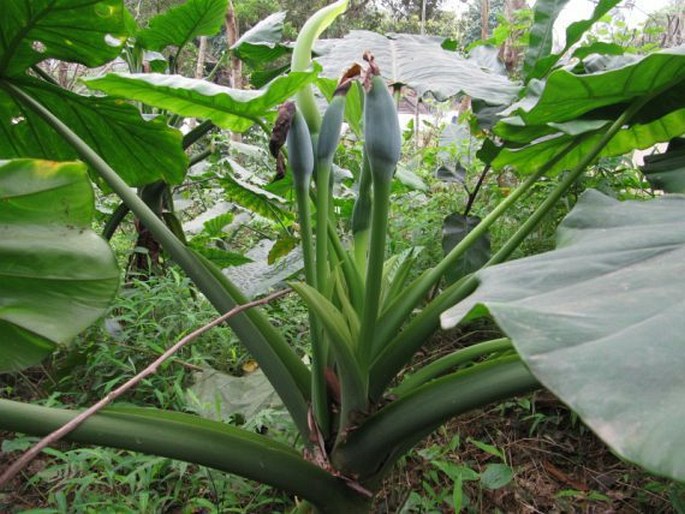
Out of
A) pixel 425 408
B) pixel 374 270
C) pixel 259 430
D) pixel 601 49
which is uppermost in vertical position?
pixel 601 49

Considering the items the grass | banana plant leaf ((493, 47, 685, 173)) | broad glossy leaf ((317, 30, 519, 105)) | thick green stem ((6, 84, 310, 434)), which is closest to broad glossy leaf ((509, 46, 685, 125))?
banana plant leaf ((493, 47, 685, 173))

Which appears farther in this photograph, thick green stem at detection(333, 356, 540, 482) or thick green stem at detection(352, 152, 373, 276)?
thick green stem at detection(352, 152, 373, 276)

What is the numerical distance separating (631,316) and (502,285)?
9 centimetres

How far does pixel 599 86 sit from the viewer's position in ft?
2.28

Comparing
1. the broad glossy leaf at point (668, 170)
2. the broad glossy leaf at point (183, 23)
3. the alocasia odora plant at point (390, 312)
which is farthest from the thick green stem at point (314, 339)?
the broad glossy leaf at point (183, 23)

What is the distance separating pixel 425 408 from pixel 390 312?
0.16 metres

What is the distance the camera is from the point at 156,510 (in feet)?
3.16

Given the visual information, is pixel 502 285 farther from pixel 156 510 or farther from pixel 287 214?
pixel 287 214

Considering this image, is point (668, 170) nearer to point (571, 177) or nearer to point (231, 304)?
point (571, 177)

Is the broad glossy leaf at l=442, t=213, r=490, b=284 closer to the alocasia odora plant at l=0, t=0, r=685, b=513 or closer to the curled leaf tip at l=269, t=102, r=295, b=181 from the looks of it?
the alocasia odora plant at l=0, t=0, r=685, b=513

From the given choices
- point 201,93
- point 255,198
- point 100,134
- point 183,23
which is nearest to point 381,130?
point 201,93

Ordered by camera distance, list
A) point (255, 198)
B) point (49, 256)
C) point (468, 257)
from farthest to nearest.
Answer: point (255, 198) < point (468, 257) < point (49, 256)

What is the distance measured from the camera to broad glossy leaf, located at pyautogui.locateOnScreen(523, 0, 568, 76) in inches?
41.5

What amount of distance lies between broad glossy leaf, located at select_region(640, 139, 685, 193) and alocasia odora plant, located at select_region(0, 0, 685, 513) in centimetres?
7
